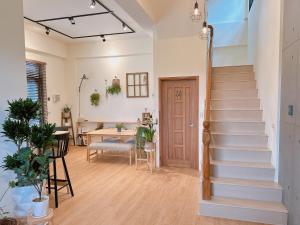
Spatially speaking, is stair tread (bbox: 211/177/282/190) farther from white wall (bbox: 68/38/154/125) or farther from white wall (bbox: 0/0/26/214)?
white wall (bbox: 68/38/154/125)

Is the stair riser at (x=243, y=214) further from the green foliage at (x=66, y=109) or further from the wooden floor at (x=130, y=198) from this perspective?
the green foliage at (x=66, y=109)

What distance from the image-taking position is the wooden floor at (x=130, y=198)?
9.40 feet

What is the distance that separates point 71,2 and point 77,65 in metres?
3.40

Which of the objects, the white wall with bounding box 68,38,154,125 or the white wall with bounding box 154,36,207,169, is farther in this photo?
the white wall with bounding box 68,38,154,125

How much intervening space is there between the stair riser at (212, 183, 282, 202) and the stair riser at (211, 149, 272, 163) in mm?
588

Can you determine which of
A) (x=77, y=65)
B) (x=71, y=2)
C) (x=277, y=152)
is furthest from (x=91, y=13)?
(x=277, y=152)

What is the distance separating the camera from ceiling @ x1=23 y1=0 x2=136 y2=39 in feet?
14.3

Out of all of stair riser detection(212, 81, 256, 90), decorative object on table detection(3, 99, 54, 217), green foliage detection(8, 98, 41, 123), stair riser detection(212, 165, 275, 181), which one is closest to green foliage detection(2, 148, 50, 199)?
decorative object on table detection(3, 99, 54, 217)

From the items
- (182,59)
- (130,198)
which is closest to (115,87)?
(182,59)

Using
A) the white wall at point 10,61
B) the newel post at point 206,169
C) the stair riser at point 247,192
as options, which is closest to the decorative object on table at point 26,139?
the white wall at point 10,61

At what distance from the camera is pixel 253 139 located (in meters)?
3.74

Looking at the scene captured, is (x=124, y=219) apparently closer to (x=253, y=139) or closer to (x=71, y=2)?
(x=253, y=139)

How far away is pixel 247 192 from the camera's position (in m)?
3.04

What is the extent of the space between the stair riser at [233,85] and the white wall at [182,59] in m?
0.51
